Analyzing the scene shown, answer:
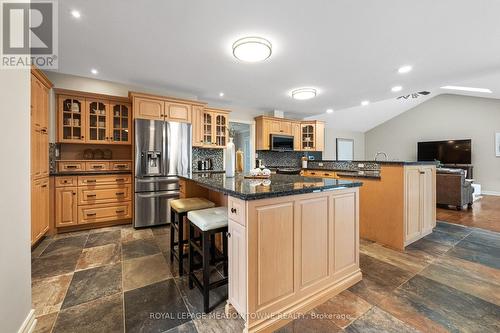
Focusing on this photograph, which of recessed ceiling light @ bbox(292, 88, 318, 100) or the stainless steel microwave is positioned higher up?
recessed ceiling light @ bbox(292, 88, 318, 100)

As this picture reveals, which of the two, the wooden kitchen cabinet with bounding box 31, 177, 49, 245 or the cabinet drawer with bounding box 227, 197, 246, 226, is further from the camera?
the wooden kitchen cabinet with bounding box 31, 177, 49, 245

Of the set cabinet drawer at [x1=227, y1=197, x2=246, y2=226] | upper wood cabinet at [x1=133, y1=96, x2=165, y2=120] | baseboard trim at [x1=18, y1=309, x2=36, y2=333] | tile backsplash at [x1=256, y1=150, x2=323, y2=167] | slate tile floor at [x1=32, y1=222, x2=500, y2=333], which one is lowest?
slate tile floor at [x1=32, y1=222, x2=500, y2=333]

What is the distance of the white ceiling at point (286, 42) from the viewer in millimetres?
1870

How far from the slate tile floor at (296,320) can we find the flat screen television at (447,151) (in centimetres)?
595

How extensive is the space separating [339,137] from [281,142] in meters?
4.55

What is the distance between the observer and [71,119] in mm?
3377

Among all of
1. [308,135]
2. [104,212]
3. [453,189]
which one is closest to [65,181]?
[104,212]

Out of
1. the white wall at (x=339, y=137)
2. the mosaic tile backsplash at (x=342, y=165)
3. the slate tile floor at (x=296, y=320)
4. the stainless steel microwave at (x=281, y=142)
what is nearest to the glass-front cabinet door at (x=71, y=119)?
the slate tile floor at (x=296, y=320)

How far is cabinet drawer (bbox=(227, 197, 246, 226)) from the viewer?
1337 millimetres

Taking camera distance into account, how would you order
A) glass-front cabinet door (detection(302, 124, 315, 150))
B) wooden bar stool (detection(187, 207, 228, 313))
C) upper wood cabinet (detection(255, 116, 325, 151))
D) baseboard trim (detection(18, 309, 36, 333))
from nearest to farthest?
baseboard trim (detection(18, 309, 36, 333))
wooden bar stool (detection(187, 207, 228, 313))
upper wood cabinet (detection(255, 116, 325, 151))
glass-front cabinet door (detection(302, 124, 315, 150))

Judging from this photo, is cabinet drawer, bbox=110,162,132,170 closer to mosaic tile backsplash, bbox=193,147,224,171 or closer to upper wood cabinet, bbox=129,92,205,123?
upper wood cabinet, bbox=129,92,205,123

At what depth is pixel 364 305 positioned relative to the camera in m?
1.61

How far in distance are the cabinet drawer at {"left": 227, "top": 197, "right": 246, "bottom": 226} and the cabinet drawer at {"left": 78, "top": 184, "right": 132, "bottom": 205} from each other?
289cm

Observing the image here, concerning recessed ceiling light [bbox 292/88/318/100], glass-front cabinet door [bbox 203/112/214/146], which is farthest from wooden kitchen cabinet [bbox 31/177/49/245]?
recessed ceiling light [bbox 292/88/318/100]
